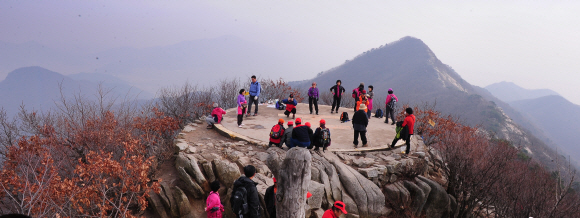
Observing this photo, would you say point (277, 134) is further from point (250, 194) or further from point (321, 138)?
point (250, 194)

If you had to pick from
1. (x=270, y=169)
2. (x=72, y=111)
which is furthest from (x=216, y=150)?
(x=72, y=111)

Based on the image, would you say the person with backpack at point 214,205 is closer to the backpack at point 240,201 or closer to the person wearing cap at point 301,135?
the backpack at point 240,201

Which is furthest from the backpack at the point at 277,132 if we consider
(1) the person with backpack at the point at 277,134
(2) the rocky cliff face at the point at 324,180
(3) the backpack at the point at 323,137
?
(3) the backpack at the point at 323,137

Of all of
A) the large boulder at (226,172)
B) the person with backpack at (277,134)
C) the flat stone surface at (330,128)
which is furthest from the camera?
the flat stone surface at (330,128)

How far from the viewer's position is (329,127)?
13.4 metres

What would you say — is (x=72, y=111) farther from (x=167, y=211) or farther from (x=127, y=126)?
(x=167, y=211)

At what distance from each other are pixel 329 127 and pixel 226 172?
20.8ft

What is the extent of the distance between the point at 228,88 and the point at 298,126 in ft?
76.4

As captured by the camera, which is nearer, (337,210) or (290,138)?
(337,210)

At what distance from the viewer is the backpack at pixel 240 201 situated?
18.0 feet

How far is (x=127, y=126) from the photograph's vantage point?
15281mm

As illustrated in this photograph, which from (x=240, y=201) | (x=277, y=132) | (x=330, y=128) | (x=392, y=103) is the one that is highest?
(x=392, y=103)

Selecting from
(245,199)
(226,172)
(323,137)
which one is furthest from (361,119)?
(245,199)

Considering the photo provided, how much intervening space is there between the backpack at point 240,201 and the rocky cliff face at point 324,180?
5.82 ft
